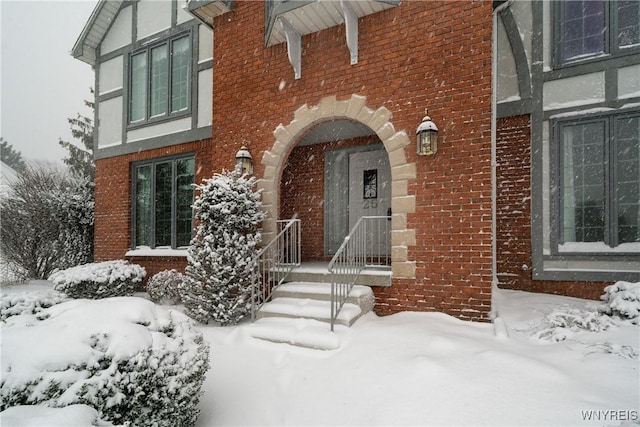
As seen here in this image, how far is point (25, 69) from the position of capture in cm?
9012

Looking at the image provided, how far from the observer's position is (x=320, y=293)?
5023mm

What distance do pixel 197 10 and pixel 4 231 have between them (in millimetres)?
7115

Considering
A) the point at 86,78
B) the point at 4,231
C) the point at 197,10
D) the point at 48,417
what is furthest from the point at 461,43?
the point at 86,78

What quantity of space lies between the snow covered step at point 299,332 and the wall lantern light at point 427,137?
252 cm

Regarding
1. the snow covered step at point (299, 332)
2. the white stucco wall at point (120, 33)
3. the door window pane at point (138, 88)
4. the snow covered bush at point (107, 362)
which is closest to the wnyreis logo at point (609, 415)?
the snow covered step at point (299, 332)

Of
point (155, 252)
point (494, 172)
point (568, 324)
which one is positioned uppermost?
point (494, 172)

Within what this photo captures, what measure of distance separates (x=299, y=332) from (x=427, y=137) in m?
2.97

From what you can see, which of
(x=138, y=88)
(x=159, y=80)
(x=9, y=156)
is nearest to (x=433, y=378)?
(x=159, y=80)

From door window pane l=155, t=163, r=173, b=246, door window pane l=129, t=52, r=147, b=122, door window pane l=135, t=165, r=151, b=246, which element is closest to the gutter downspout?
door window pane l=155, t=163, r=173, b=246

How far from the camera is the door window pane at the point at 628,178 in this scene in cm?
546

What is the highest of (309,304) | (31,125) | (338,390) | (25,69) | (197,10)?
(25,69)

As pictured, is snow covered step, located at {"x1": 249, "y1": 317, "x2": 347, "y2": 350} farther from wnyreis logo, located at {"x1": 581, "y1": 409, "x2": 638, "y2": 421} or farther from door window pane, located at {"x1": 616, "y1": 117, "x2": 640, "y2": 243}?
door window pane, located at {"x1": 616, "y1": 117, "x2": 640, "y2": 243}

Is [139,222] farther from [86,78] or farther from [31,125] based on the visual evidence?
[86,78]

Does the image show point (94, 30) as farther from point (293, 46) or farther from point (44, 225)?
point (293, 46)
